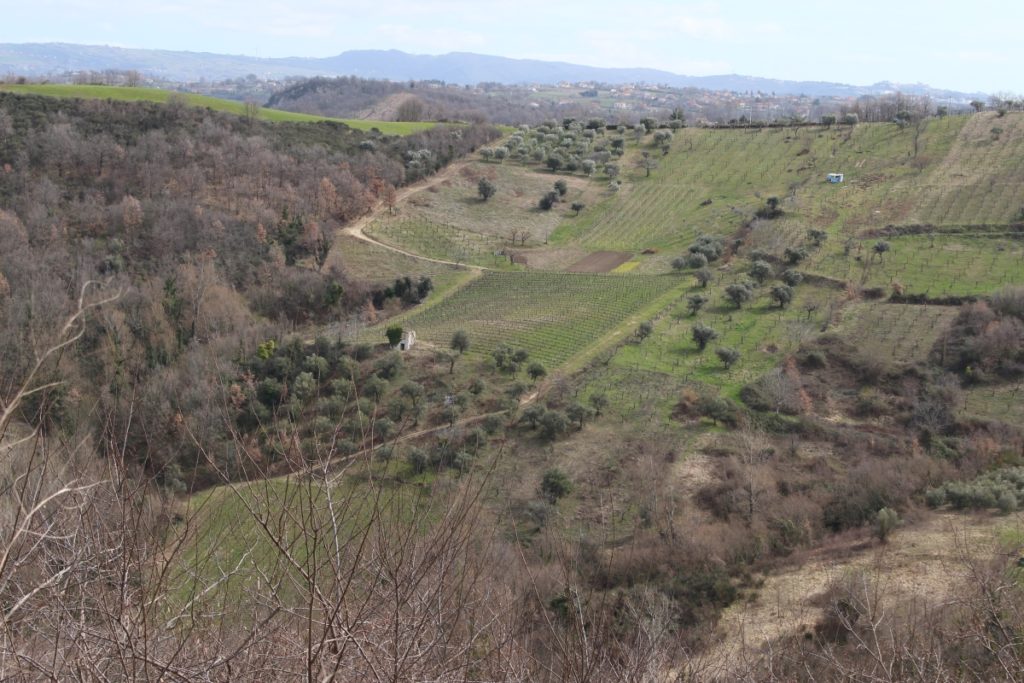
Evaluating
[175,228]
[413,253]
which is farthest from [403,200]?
[175,228]

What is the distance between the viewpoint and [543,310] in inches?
1443

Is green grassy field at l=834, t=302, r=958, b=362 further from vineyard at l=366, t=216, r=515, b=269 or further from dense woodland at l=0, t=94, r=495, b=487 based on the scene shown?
dense woodland at l=0, t=94, r=495, b=487

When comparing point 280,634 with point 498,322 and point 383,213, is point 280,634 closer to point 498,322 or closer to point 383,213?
point 498,322

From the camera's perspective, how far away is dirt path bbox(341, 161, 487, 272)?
44981 millimetres

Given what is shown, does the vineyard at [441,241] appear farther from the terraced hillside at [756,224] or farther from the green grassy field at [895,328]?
the green grassy field at [895,328]

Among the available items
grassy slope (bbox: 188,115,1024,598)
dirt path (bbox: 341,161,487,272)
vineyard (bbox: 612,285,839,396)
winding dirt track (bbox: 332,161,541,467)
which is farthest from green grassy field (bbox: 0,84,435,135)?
vineyard (bbox: 612,285,839,396)

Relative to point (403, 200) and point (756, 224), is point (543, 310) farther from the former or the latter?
point (403, 200)

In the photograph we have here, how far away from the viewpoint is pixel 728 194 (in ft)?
175

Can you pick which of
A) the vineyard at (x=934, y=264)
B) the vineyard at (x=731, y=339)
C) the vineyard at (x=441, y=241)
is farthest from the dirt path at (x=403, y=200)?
the vineyard at (x=934, y=264)

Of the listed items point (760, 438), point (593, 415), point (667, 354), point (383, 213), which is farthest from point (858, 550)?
point (383, 213)

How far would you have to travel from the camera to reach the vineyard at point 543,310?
32500 mm

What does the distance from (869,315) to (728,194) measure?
864 inches

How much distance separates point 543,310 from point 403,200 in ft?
67.6

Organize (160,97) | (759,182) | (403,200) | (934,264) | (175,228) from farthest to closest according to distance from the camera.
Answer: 1. (160,97)
2. (759,182)
3. (403,200)
4. (175,228)
5. (934,264)
